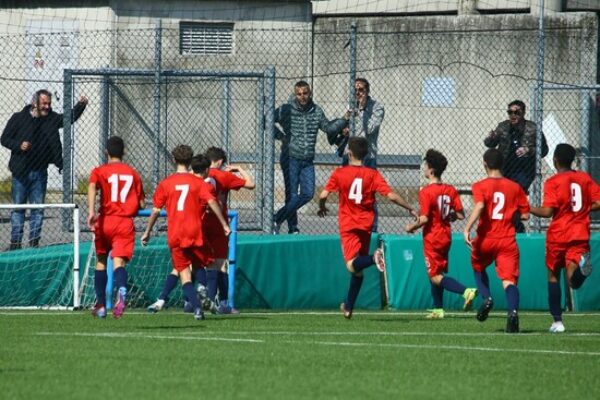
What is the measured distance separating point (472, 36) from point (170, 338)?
13.9 meters

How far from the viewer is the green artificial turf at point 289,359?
921cm

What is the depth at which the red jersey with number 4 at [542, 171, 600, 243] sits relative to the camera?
1389cm

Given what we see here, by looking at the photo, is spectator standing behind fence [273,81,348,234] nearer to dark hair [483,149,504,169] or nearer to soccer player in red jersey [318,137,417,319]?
soccer player in red jersey [318,137,417,319]

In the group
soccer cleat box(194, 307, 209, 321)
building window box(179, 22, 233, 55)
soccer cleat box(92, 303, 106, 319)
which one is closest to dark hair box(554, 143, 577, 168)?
soccer cleat box(194, 307, 209, 321)

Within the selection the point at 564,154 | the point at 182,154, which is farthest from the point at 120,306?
the point at 564,154

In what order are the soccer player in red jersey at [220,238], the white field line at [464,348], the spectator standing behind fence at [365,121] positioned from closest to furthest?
the white field line at [464,348] → the soccer player in red jersey at [220,238] → the spectator standing behind fence at [365,121]

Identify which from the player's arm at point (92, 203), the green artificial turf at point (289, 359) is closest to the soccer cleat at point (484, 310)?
the green artificial turf at point (289, 359)

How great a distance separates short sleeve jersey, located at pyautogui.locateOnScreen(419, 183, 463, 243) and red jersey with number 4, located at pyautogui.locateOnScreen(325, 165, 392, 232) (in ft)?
1.45

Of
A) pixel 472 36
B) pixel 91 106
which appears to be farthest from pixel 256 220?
pixel 472 36

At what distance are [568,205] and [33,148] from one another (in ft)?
23.8

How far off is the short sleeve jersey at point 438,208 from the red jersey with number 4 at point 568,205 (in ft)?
5.31

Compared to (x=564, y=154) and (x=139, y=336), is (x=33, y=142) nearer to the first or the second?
(x=139, y=336)

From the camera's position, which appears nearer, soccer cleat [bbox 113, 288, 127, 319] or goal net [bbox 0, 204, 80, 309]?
soccer cleat [bbox 113, 288, 127, 319]

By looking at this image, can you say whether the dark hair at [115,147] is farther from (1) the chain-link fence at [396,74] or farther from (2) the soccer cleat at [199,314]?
(1) the chain-link fence at [396,74]
